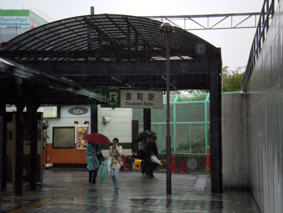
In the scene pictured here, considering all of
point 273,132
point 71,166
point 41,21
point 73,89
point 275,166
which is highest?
point 41,21

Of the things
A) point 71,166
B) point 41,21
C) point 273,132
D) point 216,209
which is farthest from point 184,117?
point 41,21

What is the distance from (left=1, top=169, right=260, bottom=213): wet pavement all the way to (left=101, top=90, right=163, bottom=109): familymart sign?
2.94 m

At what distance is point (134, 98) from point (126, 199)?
445 cm

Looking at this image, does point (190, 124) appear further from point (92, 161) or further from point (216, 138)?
point (216, 138)

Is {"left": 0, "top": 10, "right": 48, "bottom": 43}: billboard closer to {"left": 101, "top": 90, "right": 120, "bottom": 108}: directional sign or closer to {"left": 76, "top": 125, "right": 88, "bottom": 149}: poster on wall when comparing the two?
{"left": 76, "top": 125, "right": 88, "bottom": 149}: poster on wall

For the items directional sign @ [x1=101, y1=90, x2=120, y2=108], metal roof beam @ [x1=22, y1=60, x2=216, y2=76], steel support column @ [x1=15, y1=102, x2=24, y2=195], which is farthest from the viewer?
directional sign @ [x1=101, y1=90, x2=120, y2=108]

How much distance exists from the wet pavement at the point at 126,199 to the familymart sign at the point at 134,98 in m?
2.94

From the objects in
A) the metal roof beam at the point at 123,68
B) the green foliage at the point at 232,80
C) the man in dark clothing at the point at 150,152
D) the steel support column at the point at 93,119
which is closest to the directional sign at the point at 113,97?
the metal roof beam at the point at 123,68

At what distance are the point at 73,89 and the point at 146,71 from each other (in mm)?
2423

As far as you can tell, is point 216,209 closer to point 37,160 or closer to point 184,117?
point 37,160

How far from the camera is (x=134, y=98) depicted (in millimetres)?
16125

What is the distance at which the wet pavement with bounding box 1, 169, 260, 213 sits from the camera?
433 inches

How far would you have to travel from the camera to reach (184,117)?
28.4 m

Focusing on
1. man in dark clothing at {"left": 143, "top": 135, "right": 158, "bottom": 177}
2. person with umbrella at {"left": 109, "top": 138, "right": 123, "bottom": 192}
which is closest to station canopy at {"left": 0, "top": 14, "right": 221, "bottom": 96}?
person with umbrella at {"left": 109, "top": 138, "right": 123, "bottom": 192}
